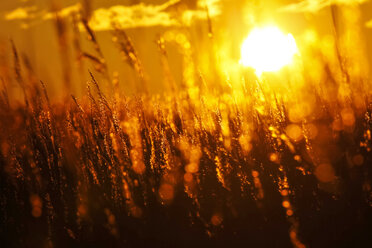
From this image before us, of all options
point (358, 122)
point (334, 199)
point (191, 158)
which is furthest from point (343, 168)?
point (191, 158)

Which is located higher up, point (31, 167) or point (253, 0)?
point (253, 0)

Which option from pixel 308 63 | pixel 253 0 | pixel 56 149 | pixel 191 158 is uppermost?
pixel 253 0

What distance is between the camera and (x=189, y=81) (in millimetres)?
2799

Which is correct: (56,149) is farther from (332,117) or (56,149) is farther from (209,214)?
(332,117)

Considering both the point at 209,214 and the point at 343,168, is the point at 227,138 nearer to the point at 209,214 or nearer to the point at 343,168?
the point at 209,214

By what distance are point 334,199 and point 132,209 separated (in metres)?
0.90

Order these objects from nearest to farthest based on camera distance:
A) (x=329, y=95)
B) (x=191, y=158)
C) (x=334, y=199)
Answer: (x=334, y=199) → (x=191, y=158) → (x=329, y=95)

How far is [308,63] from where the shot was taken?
2479 millimetres

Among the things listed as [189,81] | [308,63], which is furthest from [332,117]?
[189,81]

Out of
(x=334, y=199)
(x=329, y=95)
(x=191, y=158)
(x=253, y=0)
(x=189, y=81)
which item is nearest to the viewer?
(x=334, y=199)

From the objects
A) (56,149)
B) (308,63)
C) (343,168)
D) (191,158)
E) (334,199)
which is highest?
(308,63)

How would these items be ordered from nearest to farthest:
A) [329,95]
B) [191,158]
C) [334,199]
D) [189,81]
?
[334,199] < [191,158] < [329,95] < [189,81]

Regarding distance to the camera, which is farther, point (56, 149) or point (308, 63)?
point (308, 63)

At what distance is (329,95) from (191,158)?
88 cm
